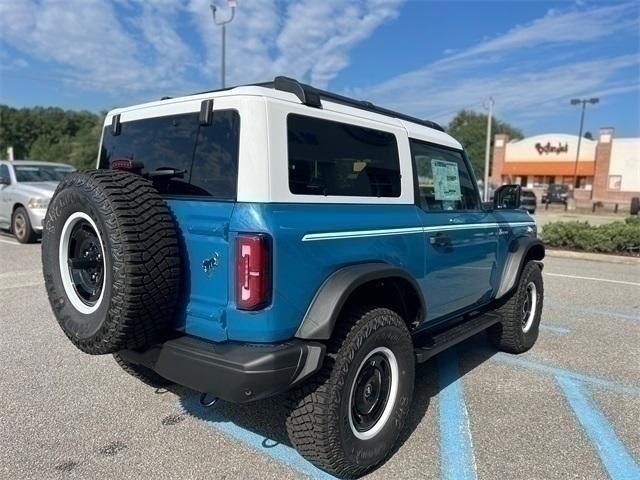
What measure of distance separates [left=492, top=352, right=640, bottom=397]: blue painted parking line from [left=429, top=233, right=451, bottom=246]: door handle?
1.66 m

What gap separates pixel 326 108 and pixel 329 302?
108cm

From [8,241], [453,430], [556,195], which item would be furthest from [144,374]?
[556,195]

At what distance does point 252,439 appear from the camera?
3.09 metres

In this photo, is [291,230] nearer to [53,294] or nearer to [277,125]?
[277,125]

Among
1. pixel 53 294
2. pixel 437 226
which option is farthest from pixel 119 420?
pixel 437 226

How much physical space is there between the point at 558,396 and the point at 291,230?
8.89ft

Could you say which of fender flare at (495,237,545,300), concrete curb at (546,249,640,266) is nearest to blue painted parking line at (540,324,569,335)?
fender flare at (495,237,545,300)

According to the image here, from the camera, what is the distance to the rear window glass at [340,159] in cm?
257

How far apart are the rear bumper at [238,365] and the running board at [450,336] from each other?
103 centimetres

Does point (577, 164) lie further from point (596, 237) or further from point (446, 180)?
point (446, 180)

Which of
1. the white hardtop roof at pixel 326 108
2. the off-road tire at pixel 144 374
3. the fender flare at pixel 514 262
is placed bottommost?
the off-road tire at pixel 144 374

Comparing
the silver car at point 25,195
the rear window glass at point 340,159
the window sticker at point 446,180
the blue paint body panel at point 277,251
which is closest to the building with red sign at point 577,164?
the silver car at point 25,195

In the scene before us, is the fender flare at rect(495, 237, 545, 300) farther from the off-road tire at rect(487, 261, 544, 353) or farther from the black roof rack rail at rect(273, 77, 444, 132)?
the black roof rack rail at rect(273, 77, 444, 132)

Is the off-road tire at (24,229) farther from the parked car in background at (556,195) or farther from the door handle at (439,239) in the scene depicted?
the parked car in background at (556,195)
